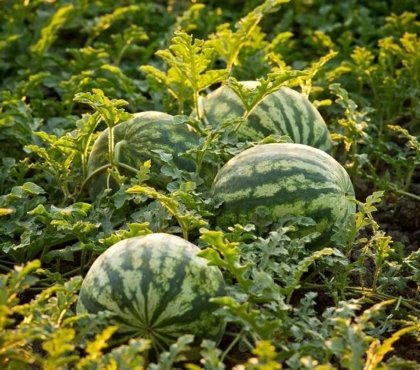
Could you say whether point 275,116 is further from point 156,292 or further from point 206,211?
point 156,292

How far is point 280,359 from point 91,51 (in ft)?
8.54

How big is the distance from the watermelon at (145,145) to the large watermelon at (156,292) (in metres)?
0.76

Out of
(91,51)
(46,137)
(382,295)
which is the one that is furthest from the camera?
(91,51)

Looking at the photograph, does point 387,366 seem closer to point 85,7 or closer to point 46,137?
point 46,137

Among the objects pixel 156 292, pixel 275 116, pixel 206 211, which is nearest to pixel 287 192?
pixel 206 211

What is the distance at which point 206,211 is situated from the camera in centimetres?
355

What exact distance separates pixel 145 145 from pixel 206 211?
525mm

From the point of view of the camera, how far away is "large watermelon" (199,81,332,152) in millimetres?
4074

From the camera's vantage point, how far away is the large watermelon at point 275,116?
4.07 metres

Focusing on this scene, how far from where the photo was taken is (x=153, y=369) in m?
2.75

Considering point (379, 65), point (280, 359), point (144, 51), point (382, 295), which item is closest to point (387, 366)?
point (280, 359)

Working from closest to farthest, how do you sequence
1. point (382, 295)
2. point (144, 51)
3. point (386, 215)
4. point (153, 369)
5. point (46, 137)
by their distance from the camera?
point (153, 369), point (382, 295), point (46, 137), point (386, 215), point (144, 51)

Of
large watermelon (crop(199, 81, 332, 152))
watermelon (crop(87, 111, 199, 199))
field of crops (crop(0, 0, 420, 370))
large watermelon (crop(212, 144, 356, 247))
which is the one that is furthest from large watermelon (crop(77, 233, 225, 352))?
large watermelon (crop(199, 81, 332, 152))

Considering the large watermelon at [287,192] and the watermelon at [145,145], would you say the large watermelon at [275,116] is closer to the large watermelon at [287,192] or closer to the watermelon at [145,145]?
the watermelon at [145,145]
